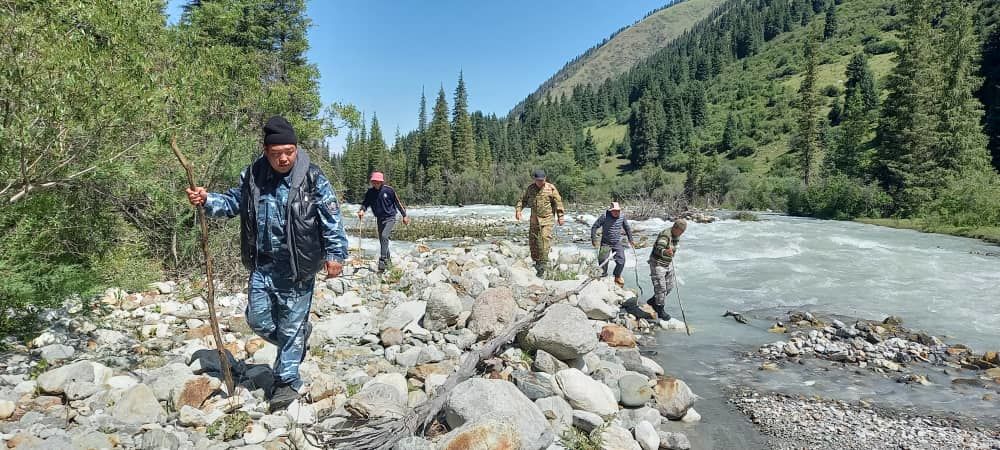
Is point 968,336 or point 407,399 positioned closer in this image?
point 407,399

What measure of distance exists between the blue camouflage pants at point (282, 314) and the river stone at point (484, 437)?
140cm

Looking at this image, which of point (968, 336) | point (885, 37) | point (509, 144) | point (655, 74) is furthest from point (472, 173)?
point (655, 74)

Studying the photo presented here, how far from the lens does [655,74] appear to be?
5531 inches

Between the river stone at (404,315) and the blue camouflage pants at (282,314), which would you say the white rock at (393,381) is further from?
the river stone at (404,315)

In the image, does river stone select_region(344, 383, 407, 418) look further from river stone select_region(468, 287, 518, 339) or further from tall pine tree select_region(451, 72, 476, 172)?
tall pine tree select_region(451, 72, 476, 172)

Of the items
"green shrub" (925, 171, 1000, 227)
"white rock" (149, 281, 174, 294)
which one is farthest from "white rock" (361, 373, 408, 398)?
"green shrub" (925, 171, 1000, 227)

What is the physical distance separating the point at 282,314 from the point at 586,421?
8.52 feet

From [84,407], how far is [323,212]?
6.93ft

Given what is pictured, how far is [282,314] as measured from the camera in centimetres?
372

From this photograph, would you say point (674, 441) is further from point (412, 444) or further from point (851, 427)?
point (412, 444)

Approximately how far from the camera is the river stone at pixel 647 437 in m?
4.07

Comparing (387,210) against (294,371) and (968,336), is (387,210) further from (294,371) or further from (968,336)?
(968,336)

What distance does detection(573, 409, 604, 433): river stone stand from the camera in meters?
4.13

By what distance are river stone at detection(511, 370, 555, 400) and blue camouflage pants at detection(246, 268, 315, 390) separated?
6.24ft
